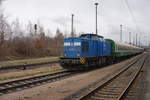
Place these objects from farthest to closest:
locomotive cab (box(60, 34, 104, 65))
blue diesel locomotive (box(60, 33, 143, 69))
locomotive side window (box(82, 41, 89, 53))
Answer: locomotive side window (box(82, 41, 89, 53)), blue diesel locomotive (box(60, 33, 143, 69)), locomotive cab (box(60, 34, 104, 65))

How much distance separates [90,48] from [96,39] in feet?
8.81

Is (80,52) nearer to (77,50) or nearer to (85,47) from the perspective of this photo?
(77,50)

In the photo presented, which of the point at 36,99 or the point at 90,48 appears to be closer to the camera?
the point at 36,99

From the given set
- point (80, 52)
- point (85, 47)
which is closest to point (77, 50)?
point (80, 52)

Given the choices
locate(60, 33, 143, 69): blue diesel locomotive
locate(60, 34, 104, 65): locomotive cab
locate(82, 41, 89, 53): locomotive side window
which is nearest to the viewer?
locate(60, 34, 104, 65): locomotive cab

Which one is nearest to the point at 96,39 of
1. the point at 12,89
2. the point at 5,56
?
the point at 12,89

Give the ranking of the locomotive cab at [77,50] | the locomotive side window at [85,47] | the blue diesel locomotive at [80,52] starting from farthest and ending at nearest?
the locomotive side window at [85,47]
the blue diesel locomotive at [80,52]
the locomotive cab at [77,50]

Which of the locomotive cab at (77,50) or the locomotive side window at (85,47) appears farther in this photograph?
the locomotive side window at (85,47)

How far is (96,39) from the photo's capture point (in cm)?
2605

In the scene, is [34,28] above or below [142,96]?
above

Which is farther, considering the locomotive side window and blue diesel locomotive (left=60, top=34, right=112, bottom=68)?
the locomotive side window

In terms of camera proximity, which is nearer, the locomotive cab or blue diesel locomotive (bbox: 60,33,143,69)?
the locomotive cab

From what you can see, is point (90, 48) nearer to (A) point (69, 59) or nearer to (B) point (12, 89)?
(A) point (69, 59)

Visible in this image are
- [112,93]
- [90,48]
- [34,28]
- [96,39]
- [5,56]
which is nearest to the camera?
[112,93]
